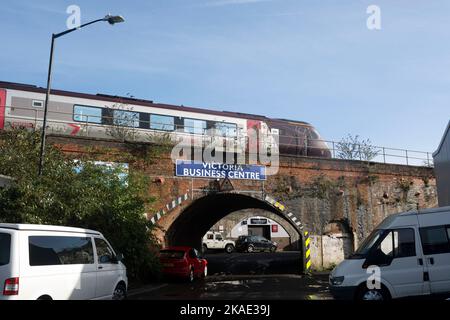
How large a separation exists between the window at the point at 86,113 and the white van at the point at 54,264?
13.8m

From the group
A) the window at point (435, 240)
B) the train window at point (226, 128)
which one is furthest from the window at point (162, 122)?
the window at point (435, 240)

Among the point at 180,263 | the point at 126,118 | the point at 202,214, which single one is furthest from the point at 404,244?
the point at 202,214

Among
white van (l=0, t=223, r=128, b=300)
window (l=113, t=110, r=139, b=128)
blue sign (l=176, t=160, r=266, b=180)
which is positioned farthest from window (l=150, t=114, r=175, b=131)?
white van (l=0, t=223, r=128, b=300)

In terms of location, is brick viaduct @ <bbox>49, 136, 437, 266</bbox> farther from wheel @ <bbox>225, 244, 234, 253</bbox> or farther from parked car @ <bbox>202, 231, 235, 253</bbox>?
wheel @ <bbox>225, 244, 234, 253</bbox>

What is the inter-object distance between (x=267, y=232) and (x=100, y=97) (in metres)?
33.9

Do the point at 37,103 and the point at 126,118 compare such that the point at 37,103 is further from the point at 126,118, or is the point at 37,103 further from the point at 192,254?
the point at 192,254

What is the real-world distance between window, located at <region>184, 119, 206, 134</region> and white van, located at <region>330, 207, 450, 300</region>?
15.8 m

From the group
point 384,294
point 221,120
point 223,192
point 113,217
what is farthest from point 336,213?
point 384,294

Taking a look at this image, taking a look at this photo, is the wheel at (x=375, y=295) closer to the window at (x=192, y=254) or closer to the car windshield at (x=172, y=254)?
the car windshield at (x=172, y=254)

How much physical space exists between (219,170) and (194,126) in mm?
4671

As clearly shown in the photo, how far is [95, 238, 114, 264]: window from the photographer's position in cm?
1066

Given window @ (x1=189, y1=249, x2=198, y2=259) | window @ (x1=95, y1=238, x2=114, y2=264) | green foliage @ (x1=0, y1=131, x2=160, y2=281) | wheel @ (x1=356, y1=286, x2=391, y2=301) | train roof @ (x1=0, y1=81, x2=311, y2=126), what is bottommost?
wheel @ (x1=356, y1=286, x2=391, y2=301)

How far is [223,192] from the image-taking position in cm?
2338

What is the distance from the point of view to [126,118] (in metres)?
24.5
